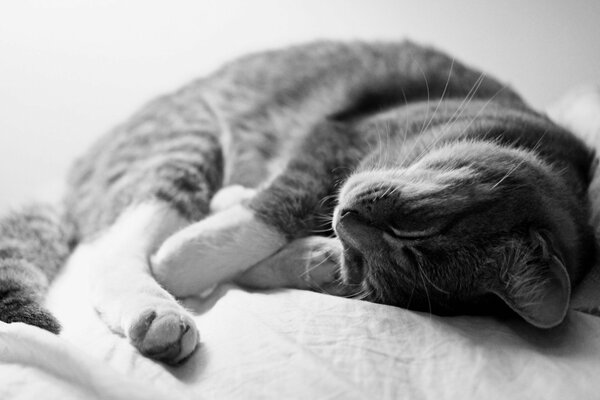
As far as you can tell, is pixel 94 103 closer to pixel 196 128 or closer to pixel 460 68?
pixel 196 128

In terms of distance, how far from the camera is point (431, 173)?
51.3 inches

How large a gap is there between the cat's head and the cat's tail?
67cm

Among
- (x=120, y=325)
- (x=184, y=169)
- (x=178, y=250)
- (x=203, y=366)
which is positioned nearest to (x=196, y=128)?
(x=184, y=169)

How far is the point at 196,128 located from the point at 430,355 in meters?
1.19

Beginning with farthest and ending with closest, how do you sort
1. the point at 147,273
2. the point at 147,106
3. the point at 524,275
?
the point at 147,106, the point at 147,273, the point at 524,275

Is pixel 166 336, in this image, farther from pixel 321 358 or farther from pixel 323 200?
pixel 323 200

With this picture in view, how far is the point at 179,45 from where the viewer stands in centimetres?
263

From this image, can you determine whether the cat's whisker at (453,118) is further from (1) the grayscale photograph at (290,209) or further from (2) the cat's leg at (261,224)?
(2) the cat's leg at (261,224)

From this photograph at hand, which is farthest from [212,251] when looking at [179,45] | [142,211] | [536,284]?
[179,45]

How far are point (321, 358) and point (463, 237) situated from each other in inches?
16.9

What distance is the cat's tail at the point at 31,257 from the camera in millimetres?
1109

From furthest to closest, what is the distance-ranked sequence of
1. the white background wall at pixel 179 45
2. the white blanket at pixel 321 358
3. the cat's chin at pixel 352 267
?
the white background wall at pixel 179 45, the cat's chin at pixel 352 267, the white blanket at pixel 321 358

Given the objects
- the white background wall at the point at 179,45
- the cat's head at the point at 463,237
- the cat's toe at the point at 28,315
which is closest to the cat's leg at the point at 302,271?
the cat's head at the point at 463,237

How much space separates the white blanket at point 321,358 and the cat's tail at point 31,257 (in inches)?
4.3
